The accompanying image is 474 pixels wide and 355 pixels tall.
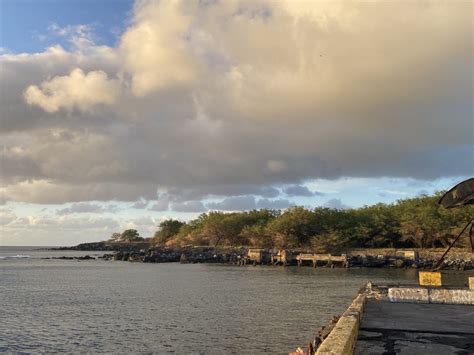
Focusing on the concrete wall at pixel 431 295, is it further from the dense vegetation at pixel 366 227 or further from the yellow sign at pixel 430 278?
the dense vegetation at pixel 366 227

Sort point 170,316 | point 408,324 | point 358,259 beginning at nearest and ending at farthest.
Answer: point 408,324
point 170,316
point 358,259

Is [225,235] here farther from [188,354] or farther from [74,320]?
[188,354]

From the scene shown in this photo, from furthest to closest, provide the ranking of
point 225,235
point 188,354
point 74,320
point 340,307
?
1. point 225,235
2. point 340,307
3. point 74,320
4. point 188,354

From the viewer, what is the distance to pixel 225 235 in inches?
4218

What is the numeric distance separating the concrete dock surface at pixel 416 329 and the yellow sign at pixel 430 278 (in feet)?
6.85

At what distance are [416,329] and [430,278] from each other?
6.13 m

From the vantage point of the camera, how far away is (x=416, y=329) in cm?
961

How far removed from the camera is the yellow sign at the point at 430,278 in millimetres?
15016

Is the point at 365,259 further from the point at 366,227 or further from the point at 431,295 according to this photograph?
the point at 431,295

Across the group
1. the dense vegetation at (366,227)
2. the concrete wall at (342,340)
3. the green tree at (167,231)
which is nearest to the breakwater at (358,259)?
the dense vegetation at (366,227)

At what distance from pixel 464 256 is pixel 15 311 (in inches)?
2111

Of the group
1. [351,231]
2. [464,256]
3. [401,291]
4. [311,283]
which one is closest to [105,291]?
[311,283]

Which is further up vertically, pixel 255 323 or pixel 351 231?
pixel 351 231

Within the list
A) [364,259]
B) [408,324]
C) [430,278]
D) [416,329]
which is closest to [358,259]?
[364,259]
